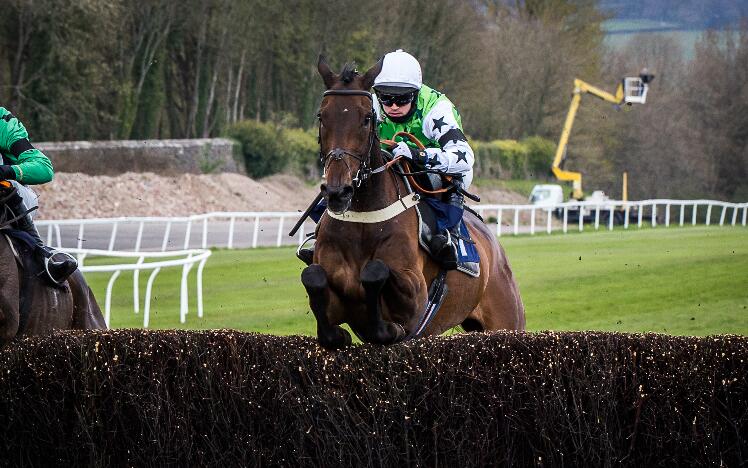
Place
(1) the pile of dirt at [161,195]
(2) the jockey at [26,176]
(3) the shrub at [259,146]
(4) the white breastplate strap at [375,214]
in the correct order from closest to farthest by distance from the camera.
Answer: (4) the white breastplate strap at [375,214] → (2) the jockey at [26,176] → (1) the pile of dirt at [161,195] → (3) the shrub at [259,146]

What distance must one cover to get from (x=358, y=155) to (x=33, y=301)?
2.14m

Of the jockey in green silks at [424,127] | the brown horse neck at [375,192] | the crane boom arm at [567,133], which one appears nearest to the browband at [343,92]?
the brown horse neck at [375,192]

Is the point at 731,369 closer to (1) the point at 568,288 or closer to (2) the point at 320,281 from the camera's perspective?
(2) the point at 320,281

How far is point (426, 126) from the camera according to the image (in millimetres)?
6199

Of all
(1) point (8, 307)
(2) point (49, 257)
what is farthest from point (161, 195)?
(1) point (8, 307)

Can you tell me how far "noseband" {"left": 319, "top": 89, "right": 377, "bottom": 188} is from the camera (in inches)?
199

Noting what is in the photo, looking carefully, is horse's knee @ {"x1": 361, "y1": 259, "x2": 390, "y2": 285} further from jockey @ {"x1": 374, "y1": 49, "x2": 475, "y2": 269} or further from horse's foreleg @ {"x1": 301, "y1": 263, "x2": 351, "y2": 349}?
jockey @ {"x1": 374, "y1": 49, "x2": 475, "y2": 269}

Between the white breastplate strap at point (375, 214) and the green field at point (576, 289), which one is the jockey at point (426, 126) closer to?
the white breastplate strap at point (375, 214)

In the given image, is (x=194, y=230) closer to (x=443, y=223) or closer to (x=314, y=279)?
(x=443, y=223)

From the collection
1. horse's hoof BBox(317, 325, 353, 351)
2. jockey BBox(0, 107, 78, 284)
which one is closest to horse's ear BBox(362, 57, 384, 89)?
horse's hoof BBox(317, 325, 353, 351)

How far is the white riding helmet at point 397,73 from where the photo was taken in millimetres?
5918

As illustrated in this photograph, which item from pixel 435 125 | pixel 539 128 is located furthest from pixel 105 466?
pixel 539 128

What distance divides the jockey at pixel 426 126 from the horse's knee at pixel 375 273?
69cm

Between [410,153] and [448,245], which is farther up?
[410,153]
